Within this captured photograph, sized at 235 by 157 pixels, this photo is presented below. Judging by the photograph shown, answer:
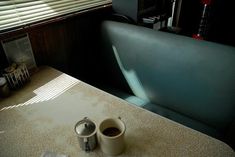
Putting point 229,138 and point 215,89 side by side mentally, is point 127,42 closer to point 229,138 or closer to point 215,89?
point 215,89

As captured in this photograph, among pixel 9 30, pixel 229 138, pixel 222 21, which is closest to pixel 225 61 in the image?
pixel 229 138

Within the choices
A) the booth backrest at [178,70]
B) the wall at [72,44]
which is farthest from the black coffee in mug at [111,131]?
the wall at [72,44]

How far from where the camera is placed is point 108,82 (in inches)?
68.0

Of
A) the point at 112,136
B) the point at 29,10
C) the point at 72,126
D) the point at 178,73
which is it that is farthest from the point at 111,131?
the point at 29,10

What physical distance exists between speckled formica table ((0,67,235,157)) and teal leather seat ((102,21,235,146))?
45 cm

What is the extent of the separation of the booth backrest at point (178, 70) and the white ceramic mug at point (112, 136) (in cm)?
67

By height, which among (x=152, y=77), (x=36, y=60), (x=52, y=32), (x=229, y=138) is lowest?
(x=229, y=138)

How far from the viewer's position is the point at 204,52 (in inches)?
43.1

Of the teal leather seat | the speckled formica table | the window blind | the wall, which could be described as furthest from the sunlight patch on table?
the teal leather seat

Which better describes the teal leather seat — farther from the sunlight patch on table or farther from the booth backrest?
the sunlight patch on table

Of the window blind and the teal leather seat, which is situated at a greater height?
the window blind

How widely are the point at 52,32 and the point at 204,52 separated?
1.02 m

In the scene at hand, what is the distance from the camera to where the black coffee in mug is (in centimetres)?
69

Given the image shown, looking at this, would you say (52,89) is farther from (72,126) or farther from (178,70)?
(178,70)
